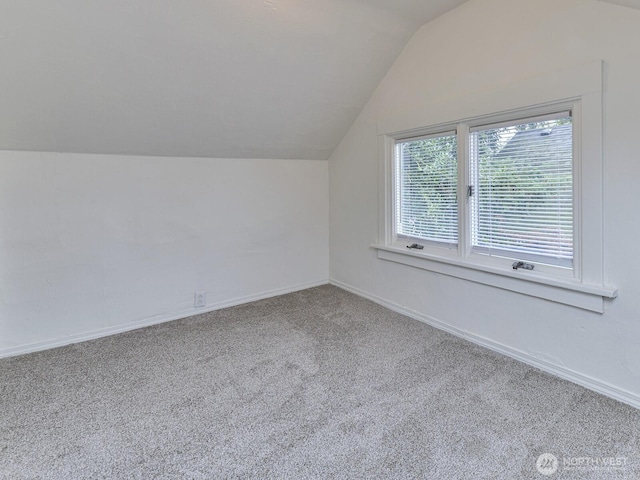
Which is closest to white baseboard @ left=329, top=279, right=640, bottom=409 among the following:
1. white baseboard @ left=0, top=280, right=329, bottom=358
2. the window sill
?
the window sill

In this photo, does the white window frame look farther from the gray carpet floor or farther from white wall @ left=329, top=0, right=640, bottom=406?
the gray carpet floor

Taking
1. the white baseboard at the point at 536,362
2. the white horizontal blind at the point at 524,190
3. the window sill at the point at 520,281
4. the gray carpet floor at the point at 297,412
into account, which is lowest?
the gray carpet floor at the point at 297,412

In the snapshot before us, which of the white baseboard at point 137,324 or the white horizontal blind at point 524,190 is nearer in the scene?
the white horizontal blind at point 524,190

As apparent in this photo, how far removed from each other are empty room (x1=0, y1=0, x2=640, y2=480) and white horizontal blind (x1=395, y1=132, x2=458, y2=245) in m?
0.02

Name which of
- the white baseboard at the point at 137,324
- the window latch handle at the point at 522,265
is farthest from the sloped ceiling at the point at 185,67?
the window latch handle at the point at 522,265

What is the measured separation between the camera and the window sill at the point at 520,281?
2008mm

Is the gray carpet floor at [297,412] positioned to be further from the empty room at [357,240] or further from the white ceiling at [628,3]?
the white ceiling at [628,3]

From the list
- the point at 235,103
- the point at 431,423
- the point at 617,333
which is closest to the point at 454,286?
the point at 617,333

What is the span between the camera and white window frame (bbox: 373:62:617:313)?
1965mm

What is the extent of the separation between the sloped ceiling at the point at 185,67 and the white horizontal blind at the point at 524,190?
109cm

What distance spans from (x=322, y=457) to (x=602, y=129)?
7.16 feet

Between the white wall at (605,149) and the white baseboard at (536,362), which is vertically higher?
the white wall at (605,149)

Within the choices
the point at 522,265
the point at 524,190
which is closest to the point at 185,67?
the point at 524,190

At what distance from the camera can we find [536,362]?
230 centimetres
